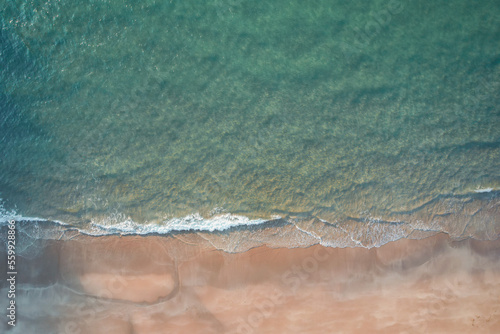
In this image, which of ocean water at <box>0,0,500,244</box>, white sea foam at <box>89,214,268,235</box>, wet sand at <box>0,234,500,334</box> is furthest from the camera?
ocean water at <box>0,0,500,244</box>

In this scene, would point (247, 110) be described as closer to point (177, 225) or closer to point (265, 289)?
point (177, 225)

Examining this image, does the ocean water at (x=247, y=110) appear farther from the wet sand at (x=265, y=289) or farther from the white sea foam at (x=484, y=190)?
the wet sand at (x=265, y=289)

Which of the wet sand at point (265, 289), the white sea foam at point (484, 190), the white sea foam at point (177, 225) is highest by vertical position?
the white sea foam at point (484, 190)

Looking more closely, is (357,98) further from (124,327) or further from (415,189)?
(124,327)

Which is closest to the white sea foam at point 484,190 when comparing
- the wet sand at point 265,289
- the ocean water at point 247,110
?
the ocean water at point 247,110

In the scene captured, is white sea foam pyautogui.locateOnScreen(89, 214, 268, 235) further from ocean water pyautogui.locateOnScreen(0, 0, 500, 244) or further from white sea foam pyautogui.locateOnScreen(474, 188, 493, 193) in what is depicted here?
white sea foam pyautogui.locateOnScreen(474, 188, 493, 193)

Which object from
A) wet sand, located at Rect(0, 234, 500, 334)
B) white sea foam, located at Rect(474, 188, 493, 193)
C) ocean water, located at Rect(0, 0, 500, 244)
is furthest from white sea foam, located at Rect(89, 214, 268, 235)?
white sea foam, located at Rect(474, 188, 493, 193)

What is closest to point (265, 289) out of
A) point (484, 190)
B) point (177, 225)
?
point (177, 225)
